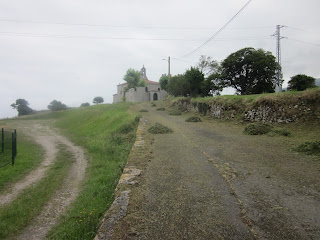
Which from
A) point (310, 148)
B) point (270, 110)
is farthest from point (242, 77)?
point (310, 148)

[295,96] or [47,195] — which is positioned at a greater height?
[295,96]

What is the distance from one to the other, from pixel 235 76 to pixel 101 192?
3316 centimetres

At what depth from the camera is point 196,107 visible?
25.3 metres

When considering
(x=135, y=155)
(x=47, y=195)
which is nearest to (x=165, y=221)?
(x=135, y=155)

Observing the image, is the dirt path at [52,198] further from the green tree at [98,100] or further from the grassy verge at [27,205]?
the green tree at [98,100]

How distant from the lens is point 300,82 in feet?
90.8

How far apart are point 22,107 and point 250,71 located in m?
51.8

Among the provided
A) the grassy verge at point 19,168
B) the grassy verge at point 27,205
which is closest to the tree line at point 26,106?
the grassy verge at point 19,168

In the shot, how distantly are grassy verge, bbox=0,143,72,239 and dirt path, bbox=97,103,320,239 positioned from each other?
303cm

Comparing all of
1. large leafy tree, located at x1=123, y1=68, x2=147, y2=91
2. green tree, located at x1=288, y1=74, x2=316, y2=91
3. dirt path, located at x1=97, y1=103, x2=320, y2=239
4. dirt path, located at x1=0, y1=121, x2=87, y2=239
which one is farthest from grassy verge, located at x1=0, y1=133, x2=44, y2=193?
large leafy tree, located at x1=123, y1=68, x2=147, y2=91

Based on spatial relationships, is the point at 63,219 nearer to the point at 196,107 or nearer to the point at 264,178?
the point at 264,178

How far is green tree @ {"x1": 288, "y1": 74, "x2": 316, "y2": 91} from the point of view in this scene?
26944 millimetres

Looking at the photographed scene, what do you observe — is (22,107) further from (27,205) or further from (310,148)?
(310,148)

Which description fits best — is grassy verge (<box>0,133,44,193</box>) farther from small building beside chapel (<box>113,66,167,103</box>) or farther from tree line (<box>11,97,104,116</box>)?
small building beside chapel (<box>113,66,167,103</box>)
